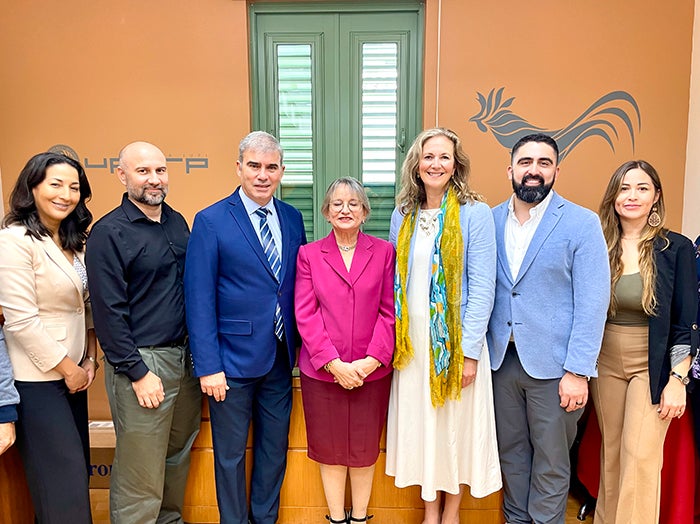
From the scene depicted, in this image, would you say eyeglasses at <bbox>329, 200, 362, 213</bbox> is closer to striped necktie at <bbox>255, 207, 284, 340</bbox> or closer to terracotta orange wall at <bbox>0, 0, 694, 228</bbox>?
striped necktie at <bbox>255, 207, 284, 340</bbox>

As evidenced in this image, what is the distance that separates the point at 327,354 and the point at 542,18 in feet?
9.31

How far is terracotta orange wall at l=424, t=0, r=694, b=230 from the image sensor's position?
322 centimetres

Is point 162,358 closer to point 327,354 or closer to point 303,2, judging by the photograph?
point 327,354

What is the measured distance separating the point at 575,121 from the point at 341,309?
96.5 inches

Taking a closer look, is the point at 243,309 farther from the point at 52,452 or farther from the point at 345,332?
the point at 52,452

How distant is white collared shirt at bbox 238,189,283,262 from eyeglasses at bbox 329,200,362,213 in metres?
0.29

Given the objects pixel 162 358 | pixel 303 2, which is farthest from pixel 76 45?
pixel 162 358

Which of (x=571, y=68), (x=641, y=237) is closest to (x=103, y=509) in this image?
(x=641, y=237)

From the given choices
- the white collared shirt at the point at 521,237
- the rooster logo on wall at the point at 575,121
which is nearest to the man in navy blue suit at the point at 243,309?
the white collared shirt at the point at 521,237

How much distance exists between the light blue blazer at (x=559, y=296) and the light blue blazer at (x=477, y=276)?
12 cm

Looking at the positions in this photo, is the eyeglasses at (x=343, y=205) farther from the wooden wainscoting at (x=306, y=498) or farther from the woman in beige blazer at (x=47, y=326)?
the woman in beige blazer at (x=47, y=326)

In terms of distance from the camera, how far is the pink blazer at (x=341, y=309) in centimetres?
191

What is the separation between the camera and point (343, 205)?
1.91 m

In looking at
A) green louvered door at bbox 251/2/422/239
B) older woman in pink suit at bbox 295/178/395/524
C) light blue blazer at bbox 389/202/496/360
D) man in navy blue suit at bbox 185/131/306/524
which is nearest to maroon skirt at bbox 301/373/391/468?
older woman in pink suit at bbox 295/178/395/524
